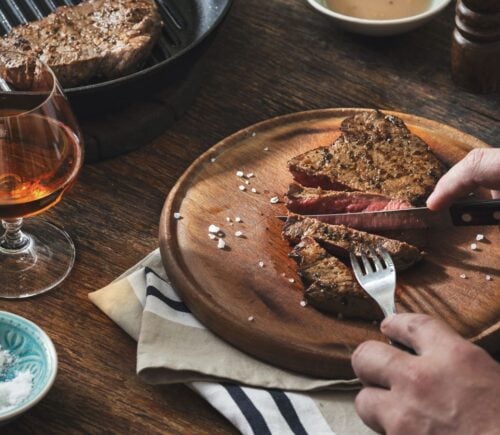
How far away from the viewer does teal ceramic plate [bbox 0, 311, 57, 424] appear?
186cm

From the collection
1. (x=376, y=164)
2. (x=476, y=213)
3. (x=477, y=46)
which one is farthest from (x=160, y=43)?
(x=476, y=213)

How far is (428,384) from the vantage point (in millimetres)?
1644

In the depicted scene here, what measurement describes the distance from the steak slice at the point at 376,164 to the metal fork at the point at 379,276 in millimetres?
213

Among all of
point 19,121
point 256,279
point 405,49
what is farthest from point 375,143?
point 19,121

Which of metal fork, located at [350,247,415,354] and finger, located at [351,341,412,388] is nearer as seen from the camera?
finger, located at [351,341,412,388]

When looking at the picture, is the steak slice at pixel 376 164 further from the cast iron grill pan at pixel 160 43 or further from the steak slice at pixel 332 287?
the cast iron grill pan at pixel 160 43

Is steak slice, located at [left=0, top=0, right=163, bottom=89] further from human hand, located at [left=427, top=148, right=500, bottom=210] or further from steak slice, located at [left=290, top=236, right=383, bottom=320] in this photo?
human hand, located at [left=427, top=148, right=500, bottom=210]

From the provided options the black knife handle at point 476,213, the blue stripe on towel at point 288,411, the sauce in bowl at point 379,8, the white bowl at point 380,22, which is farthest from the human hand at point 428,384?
the sauce in bowl at point 379,8

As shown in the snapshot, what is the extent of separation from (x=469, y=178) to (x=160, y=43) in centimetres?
109

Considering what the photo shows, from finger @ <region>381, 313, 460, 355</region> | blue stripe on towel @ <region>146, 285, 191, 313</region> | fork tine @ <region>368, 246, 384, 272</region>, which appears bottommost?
blue stripe on towel @ <region>146, 285, 191, 313</region>

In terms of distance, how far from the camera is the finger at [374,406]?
1.67m

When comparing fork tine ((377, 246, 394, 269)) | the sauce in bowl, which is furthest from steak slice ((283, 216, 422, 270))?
the sauce in bowl

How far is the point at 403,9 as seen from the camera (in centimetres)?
304

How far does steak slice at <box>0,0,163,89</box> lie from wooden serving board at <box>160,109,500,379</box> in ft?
1.19
